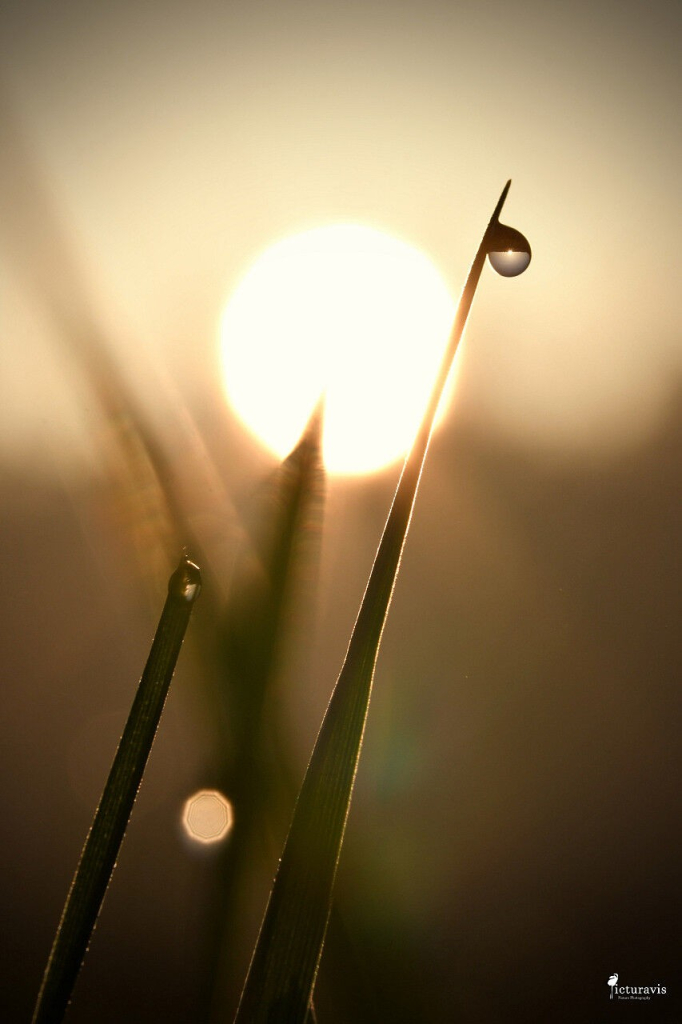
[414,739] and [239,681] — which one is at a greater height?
[414,739]

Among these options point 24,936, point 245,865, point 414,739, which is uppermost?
point 414,739

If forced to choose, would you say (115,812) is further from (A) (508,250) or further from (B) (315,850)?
(A) (508,250)

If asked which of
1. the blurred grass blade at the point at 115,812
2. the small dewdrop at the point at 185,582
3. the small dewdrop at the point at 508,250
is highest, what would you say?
the small dewdrop at the point at 508,250

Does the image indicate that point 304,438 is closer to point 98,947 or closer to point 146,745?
point 146,745

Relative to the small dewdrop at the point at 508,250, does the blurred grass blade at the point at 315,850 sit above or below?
below

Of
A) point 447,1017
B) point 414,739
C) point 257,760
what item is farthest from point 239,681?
point 447,1017
